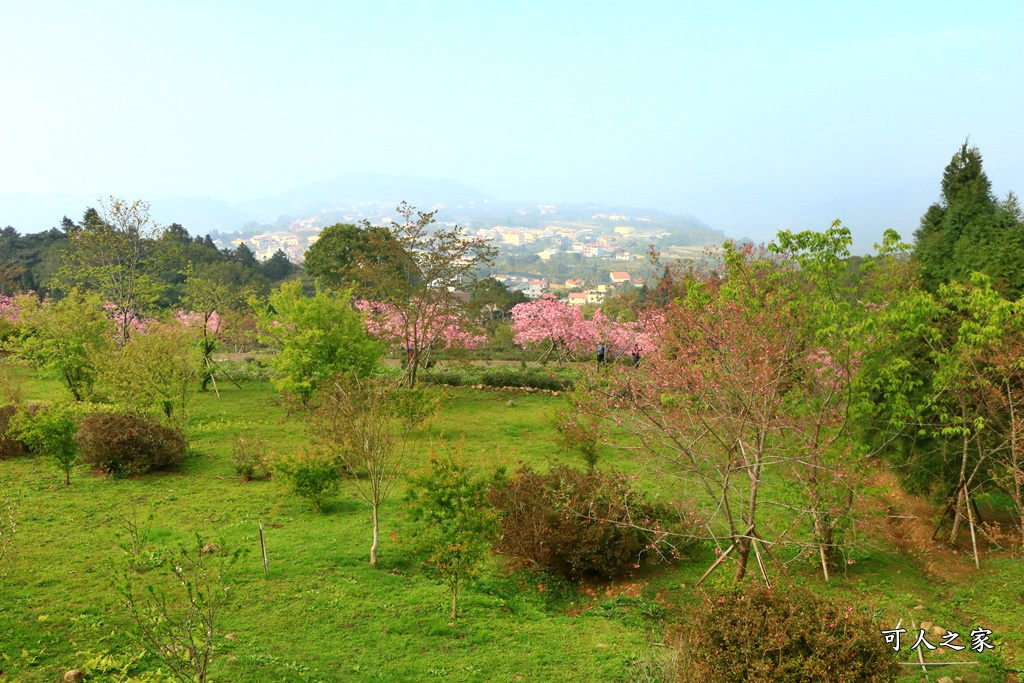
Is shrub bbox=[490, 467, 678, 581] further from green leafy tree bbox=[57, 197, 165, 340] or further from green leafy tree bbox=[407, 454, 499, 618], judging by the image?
green leafy tree bbox=[57, 197, 165, 340]

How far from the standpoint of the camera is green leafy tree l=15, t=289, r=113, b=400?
54.6ft

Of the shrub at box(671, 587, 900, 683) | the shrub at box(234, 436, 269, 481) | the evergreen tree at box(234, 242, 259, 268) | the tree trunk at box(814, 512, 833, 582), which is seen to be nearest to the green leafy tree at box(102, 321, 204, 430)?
the shrub at box(234, 436, 269, 481)

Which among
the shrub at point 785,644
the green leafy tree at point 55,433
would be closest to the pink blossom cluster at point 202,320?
the green leafy tree at point 55,433

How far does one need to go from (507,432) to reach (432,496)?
392 inches

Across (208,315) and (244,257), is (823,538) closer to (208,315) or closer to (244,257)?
(208,315)

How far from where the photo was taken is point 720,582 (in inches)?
305

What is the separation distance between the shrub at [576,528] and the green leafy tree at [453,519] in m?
1.22

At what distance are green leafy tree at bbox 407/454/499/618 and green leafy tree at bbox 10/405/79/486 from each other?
299 inches

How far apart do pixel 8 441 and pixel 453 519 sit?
11701 mm

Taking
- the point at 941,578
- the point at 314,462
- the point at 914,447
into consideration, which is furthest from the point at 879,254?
the point at 314,462

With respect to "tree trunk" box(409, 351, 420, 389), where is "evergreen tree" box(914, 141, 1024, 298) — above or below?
above

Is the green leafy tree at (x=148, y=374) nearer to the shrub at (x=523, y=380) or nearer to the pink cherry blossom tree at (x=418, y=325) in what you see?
the pink cherry blossom tree at (x=418, y=325)

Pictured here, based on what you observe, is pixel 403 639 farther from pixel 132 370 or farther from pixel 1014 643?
pixel 132 370

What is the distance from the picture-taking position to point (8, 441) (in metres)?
13.7
